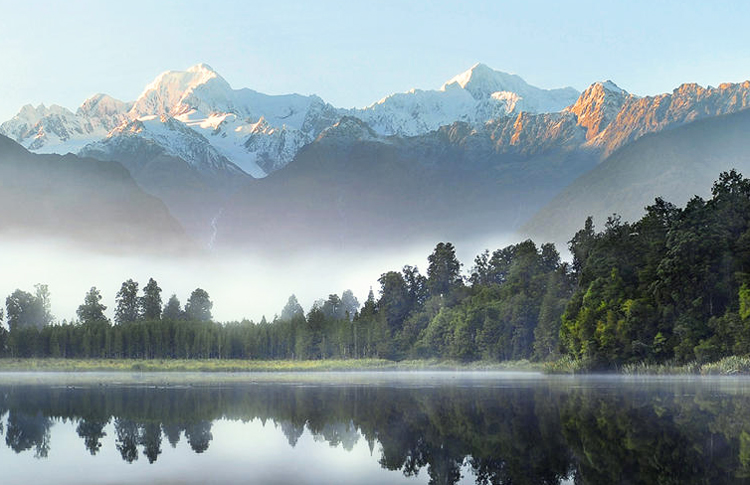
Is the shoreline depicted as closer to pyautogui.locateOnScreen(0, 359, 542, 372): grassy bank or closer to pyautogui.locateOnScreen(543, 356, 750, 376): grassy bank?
pyautogui.locateOnScreen(0, 359, 542, 372): grassy bank

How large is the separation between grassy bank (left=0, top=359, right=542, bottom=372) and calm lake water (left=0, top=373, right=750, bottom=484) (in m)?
117

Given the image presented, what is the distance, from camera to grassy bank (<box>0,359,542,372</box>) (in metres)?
174

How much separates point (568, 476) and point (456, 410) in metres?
23.5

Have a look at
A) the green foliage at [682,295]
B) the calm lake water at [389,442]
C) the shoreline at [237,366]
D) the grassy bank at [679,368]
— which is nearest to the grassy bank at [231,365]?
the shoreline at [237,366]

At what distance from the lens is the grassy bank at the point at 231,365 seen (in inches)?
6845

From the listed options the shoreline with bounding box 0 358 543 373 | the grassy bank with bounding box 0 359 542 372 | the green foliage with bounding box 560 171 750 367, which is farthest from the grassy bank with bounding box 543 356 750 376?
the grassy bank with bounding box 0 359 542 372

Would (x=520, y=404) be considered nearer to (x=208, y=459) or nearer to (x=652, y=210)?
(x=208, y=459)

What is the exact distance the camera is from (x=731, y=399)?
51.1 meters

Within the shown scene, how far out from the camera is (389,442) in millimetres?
33969

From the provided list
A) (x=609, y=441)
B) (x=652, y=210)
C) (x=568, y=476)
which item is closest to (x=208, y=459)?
(x=568, y=476)

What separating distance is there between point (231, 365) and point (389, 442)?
508ft

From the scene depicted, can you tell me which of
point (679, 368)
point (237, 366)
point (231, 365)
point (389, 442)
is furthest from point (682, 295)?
point (231, 365)

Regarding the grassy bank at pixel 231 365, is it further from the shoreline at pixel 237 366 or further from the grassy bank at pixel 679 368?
the grassy bank at pixel 679 368

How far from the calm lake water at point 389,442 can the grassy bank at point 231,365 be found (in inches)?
4595
